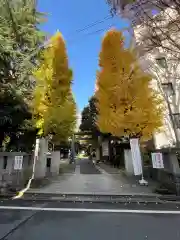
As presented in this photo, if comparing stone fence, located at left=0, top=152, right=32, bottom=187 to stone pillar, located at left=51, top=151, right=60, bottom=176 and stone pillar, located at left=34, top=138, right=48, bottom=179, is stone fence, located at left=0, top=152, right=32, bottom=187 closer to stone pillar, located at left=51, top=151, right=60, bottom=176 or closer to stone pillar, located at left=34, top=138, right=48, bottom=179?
stone pillar, located at left=34, top=138, right=48, bottom=179

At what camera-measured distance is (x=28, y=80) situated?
1314 centimetres

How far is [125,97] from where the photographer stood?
1249 cm

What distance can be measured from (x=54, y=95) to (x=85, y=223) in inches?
373

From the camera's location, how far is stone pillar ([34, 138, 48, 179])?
39.7 feet

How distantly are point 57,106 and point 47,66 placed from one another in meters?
2.54

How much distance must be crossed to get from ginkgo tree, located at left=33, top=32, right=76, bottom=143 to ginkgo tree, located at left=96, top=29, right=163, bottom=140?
2.10 metres

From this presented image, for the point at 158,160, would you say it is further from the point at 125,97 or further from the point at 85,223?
the point at 85,223

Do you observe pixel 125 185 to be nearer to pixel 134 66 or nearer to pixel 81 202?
pixel 81 202

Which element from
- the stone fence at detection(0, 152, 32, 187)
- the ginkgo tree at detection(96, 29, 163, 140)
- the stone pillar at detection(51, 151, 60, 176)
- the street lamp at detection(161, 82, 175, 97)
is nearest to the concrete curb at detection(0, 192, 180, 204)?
the stone fence at detection(0, 152, 32, 187)

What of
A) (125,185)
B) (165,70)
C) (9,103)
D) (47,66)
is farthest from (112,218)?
(165,70)

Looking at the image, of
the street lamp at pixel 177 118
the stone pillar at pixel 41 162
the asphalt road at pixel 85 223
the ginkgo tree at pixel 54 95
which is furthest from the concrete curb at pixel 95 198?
the street lamp at pixel 177 118

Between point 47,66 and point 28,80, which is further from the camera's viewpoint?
point 47,66

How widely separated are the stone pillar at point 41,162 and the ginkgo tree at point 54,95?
0.64m

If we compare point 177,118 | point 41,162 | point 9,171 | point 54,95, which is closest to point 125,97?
point 54,95
